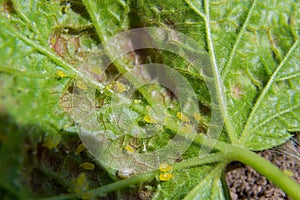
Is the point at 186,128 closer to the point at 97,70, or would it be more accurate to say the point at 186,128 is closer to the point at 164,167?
the point at 164,167

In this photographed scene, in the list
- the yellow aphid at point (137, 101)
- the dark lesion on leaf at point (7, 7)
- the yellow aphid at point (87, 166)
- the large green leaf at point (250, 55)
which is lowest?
the yellow aphid at point (87, 166)

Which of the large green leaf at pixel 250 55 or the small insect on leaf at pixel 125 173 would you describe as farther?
the large green leaf at pixel 250 55

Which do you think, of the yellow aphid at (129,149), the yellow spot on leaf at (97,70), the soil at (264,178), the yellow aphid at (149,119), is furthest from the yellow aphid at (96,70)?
the soil at (264,178)

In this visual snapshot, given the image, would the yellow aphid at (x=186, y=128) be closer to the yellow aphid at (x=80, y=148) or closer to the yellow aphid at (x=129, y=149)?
the yellow aphid at (x=129, y=149)

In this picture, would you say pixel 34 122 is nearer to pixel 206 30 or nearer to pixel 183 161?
pixel 183 161

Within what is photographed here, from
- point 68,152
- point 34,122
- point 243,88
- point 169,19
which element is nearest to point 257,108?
point 243,88

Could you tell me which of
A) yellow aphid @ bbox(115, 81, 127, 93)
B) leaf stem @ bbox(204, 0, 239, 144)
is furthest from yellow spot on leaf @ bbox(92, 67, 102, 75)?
leaf stem @ bbox(204, 0, 239, 144)

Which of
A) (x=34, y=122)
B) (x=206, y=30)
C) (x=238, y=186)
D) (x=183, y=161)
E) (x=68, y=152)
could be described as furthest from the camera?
(x=238, y=186)
